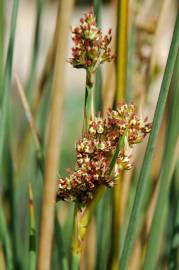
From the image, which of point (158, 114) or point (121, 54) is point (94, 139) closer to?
point (158, 114)

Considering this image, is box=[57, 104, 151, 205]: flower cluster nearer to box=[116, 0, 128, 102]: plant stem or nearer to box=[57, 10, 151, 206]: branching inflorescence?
box=[57, 10, 151, 206]: branching inflorescence

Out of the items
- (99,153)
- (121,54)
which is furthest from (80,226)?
(121,54)

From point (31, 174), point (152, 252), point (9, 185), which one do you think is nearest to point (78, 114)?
point (31, 174)

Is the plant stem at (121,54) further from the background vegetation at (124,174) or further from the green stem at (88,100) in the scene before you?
the green stem at (88,100)

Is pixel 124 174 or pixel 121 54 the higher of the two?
pixel 121 54

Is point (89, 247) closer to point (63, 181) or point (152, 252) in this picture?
point (152, 252)

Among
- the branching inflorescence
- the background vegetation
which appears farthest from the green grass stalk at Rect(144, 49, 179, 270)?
the branching inflorescence
